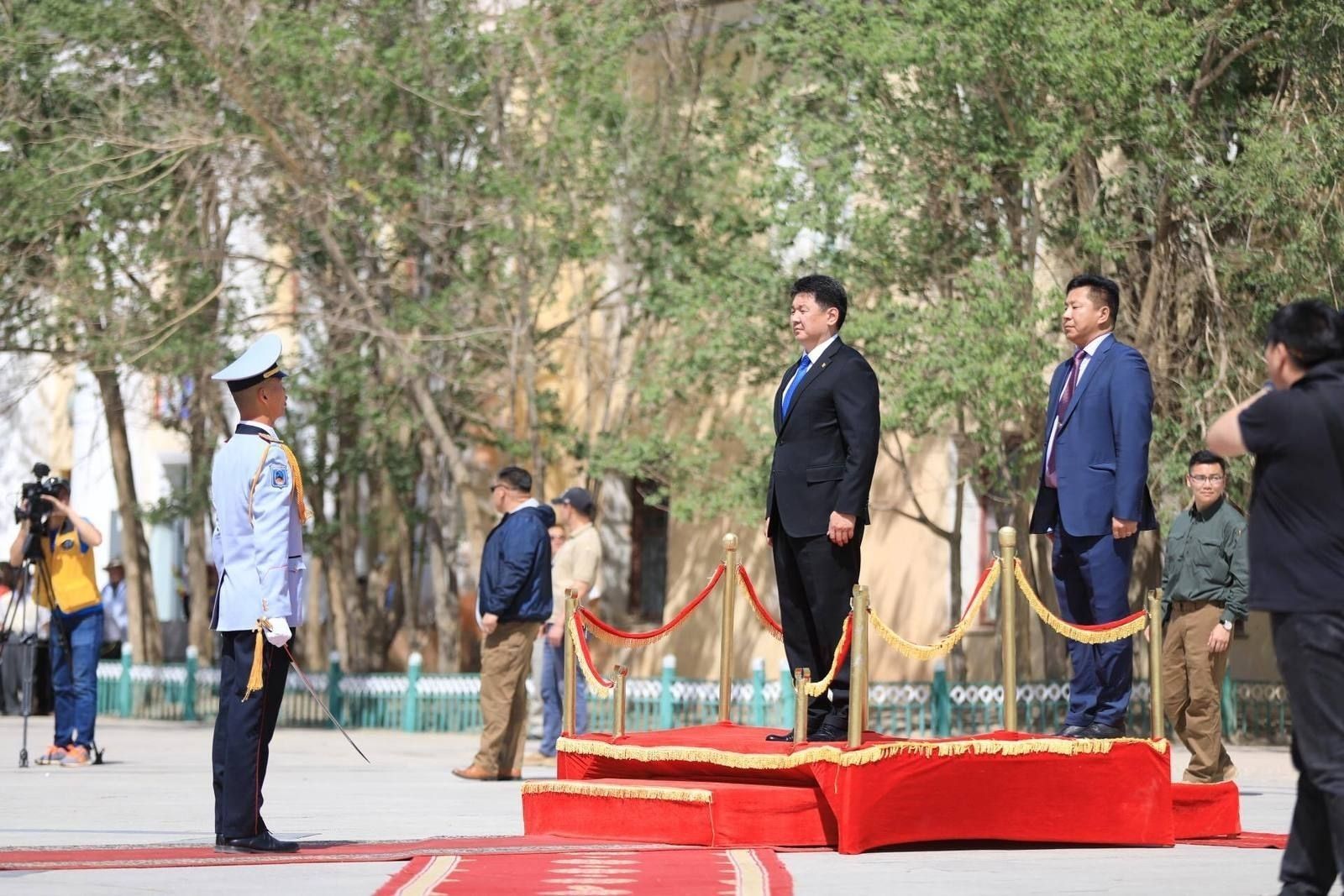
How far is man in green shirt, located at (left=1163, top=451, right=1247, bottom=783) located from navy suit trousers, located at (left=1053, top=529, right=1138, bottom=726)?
2.63 metres

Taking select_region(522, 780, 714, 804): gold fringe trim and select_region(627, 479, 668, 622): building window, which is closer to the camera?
select_region(522, 780, 714, 804): gold fringe trim

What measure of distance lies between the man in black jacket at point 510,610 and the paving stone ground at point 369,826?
0.45 metres

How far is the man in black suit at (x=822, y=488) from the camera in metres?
9.69

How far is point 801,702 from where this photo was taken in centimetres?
931

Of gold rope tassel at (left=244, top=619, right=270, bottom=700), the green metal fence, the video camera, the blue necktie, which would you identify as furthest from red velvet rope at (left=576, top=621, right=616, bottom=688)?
the green metal fence

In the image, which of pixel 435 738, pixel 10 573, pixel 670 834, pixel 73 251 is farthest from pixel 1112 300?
pixel 10 573

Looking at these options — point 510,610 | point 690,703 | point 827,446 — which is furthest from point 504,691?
point 690,703

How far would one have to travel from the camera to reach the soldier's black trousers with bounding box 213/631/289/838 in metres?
8.83

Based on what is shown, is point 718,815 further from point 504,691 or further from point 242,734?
point 504,691

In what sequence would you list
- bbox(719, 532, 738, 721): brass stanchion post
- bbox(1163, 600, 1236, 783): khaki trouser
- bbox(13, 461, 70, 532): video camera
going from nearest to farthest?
1. bbox(719, 532, 738, 721): brass stanchion post
2. bbox(1163, 600, 1236, 783): khaki trouser
3. bbox(13, 461, 70, 532): video camera

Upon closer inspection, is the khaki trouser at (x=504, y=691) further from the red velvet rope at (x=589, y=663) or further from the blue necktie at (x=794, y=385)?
the blue necktie at (x=794, y=385)

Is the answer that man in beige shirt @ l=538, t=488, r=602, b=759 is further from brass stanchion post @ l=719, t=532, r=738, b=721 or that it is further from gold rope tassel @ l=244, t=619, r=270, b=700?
gold rope tassel @ l=244, t=619, r=270, b=700

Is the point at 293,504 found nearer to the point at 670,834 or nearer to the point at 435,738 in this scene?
the point at 670,834

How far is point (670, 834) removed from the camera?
934cm
